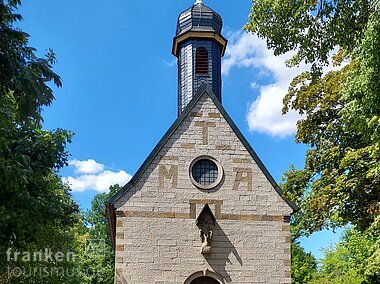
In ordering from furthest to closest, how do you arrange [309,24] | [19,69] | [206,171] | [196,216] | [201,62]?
[201,62]
[206,171]
[196,216]
[309,24]
[19,69]

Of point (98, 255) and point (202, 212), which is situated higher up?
point (98, 255)

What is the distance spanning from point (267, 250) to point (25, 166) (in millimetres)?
6428

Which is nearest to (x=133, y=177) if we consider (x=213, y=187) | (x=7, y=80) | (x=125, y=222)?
(x=125, y=222)

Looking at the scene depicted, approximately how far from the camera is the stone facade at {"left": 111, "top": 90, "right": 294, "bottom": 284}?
13.7 meters

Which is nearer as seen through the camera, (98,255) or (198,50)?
(198,50)

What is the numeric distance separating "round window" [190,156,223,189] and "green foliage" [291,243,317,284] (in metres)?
30.5

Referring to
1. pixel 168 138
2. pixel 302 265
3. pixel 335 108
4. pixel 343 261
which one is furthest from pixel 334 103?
pixel 302 265

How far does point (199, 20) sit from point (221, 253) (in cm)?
813

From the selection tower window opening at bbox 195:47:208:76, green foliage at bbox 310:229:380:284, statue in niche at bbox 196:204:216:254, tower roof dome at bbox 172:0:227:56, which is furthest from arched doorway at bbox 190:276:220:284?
green foliage at bbox 310:229:380:284

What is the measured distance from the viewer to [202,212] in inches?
551

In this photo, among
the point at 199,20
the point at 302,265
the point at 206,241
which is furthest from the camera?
the point at 302,265

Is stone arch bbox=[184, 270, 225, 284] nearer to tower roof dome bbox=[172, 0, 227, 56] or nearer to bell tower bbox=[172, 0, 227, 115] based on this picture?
bell tower bbox=[172, 0, 227, 115]

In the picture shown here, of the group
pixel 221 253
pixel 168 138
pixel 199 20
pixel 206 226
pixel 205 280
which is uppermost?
pixel 199 20

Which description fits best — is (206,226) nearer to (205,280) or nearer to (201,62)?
(205,280)
